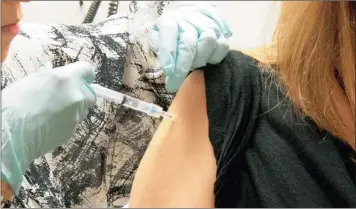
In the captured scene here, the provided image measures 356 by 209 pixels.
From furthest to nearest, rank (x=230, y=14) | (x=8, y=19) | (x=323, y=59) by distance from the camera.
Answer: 1. (x=230, y=14)
2. (x=323, y=59)
3. (x=8, y=19)

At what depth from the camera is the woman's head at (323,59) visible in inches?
30.4

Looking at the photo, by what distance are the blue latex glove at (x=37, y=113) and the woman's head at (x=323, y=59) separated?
35 centimetres

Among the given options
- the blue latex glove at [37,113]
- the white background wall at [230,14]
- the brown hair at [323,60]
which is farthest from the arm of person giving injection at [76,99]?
the white background wall at [230,14]

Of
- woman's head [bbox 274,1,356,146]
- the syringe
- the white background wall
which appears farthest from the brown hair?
the white background wall

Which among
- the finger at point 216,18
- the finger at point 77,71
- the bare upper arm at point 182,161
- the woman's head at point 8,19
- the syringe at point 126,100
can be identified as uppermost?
the woman's head at point 8,19

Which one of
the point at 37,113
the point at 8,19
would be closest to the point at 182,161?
the point at 37,113

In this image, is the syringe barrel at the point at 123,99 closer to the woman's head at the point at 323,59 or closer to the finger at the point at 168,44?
the finger at the point at 168,44

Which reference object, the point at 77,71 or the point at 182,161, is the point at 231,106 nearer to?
the point at 182,161

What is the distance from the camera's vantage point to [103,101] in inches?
37.0

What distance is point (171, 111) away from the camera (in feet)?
2.82

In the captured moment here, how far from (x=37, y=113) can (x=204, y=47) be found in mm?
306

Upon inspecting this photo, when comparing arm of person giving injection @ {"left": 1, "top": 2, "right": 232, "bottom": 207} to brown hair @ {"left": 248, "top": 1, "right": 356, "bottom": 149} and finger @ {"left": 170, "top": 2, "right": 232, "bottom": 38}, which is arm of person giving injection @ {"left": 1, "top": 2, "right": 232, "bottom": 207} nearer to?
finger @ {"left": 170, "top": 2, "right": 232, "bottom": 38}

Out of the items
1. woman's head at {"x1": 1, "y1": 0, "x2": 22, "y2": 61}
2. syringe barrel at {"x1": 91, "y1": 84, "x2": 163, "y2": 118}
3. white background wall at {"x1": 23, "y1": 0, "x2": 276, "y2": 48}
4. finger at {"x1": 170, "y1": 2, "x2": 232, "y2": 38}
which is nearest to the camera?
woman's head at {"x1": 1, "y1": 0, "x2": 22, "y2": 61}

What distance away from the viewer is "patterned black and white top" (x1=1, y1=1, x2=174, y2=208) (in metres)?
0.90
